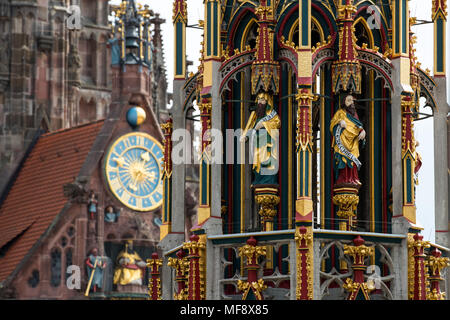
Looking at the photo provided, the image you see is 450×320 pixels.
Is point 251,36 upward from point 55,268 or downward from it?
upward

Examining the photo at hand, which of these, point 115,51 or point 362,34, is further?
point 115,51

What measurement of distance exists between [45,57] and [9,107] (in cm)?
304

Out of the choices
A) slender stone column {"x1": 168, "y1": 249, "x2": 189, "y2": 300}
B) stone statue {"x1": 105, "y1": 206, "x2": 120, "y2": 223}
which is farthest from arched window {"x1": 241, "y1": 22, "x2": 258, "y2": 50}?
stone statue {"x1": 105, "y1": 206, "x2": 120, "y2": 223}

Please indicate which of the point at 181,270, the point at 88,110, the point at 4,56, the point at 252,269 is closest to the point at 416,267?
the point at 252,269

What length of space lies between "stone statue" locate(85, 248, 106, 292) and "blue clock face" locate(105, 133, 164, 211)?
2.91 meters

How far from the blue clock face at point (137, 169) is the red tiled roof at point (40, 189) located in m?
1.39

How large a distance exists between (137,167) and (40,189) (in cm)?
470

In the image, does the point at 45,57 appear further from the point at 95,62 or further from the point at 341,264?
the point at 341,264

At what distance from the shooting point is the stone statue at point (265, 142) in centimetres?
4622

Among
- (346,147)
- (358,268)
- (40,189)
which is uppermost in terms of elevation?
(40,189)

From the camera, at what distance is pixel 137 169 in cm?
8950

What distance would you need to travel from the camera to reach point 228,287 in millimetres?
46906

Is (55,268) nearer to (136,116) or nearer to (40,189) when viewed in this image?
(40,189)
